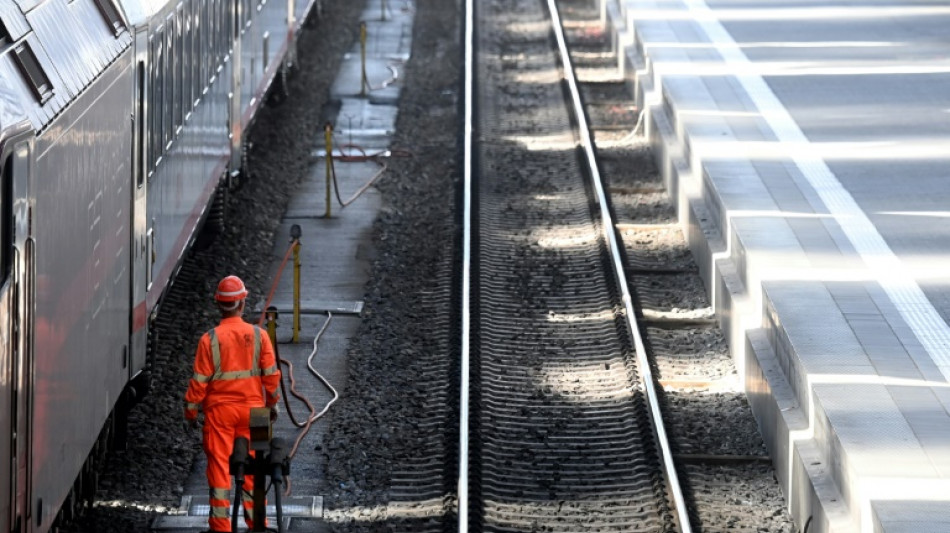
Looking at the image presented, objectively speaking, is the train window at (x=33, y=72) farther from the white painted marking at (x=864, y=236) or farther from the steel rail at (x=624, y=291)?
the white painted marking at (x=864, y=236)

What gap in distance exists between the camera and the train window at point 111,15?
9.75m

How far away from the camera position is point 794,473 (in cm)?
1055

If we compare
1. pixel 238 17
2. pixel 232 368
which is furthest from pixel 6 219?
pixel 238 17

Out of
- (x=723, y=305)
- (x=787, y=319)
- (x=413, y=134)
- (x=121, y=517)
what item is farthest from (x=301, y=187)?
(x=121, y=517)

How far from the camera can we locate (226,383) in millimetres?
9281

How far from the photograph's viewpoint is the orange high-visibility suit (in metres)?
9.20

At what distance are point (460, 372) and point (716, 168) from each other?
547cm

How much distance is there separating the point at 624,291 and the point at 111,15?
19.6 ft

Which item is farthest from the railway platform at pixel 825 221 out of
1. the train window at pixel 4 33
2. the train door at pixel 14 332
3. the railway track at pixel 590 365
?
the train window at pixel 4 33

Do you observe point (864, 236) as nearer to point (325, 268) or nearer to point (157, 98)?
point (325, 268)

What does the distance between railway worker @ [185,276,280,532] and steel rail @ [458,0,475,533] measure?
1393mm

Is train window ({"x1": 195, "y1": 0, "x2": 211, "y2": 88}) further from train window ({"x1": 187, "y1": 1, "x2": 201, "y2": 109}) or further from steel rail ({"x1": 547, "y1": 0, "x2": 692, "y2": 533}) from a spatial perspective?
steel rail ({"x1": 547, "y1": 0, "x2": 692, "y2": 533})

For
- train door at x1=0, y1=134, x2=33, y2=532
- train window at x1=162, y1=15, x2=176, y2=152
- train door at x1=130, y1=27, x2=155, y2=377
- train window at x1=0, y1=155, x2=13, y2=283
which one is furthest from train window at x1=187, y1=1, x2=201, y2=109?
train window at x1=0, y1=155, x2=13, y2=283

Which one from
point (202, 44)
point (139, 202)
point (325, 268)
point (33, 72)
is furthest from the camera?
point (325, 268)
